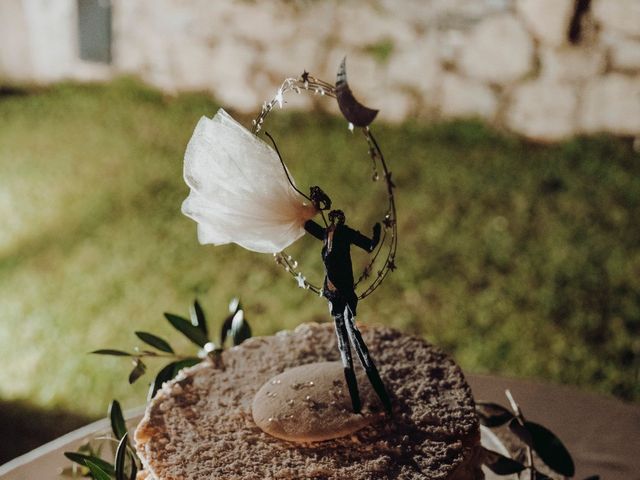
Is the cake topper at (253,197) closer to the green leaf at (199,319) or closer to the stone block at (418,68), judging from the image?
the green leaf at (199,319)

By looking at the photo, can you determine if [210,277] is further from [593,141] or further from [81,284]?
[593,141]

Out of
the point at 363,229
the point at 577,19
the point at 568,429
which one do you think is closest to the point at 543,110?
the point at 577,19

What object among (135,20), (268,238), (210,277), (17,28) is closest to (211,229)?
(268,238)

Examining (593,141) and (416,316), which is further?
(593,141)

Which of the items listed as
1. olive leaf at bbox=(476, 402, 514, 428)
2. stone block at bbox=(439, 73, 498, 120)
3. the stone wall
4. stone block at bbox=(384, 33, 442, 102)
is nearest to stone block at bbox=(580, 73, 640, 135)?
the stone wall

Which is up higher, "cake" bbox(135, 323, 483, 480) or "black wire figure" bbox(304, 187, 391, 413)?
"black wire figure" bbox(304, 187, 391, 413)

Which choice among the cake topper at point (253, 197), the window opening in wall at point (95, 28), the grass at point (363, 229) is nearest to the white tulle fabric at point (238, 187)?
the cake topper at point (253, 197)

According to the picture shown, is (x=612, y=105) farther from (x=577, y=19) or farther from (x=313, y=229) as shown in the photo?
(x=313, y=229)

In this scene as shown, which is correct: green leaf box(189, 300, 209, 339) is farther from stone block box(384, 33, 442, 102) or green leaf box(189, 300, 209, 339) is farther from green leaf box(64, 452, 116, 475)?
stone block box(384, 33, 442, 102)
